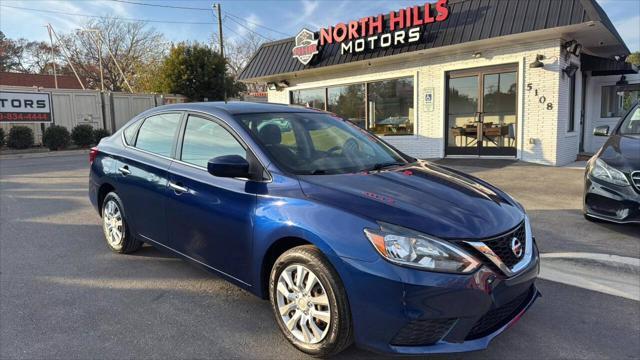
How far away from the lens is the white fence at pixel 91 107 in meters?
20.6

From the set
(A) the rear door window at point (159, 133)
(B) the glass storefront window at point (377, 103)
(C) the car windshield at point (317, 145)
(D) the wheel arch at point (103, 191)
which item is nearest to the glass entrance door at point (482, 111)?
(B) the glass storefront window at point (377, 103)

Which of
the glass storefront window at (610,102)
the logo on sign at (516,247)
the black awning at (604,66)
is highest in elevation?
the black awning at (604,66)

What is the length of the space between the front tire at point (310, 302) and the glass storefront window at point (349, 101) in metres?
12.4

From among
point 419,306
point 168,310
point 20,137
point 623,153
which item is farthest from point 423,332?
point 20,137

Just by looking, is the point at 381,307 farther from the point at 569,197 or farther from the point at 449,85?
the point at 449,85

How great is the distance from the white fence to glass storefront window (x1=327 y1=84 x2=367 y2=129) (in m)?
13.6

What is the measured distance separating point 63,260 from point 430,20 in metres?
10.1

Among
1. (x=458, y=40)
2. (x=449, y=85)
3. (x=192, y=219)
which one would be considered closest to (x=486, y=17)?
(x=458, y=40)

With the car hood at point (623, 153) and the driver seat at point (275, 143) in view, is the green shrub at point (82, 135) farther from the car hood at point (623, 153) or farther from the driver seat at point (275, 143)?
the car hood at point (623, 153)

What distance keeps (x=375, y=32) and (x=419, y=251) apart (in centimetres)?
1140

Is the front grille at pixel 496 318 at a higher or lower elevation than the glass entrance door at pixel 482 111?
lower

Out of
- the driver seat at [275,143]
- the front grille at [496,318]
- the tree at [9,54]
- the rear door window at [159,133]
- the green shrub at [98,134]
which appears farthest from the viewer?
the tree at [9,54]

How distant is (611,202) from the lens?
4.85 m

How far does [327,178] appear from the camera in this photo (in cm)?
294
